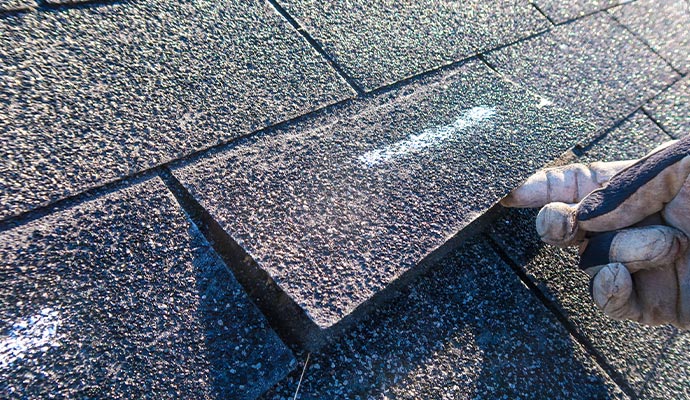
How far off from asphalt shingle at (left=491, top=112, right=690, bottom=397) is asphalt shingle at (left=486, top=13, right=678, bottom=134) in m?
0.68

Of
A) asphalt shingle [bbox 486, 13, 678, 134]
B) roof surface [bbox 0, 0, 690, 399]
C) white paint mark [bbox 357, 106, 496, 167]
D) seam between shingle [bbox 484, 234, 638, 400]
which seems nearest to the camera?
roof surface [bbox 0, 0, 690, 399]

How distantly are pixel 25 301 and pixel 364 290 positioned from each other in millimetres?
717

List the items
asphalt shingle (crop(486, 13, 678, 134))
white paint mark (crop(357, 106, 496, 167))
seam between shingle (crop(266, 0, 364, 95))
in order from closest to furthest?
white paint mark (crop(357, 106, 496, 167)), seam between shingle (crop(266, 0, 364, 95)), asphalt shingle (crop(486, 13, 678, 134))

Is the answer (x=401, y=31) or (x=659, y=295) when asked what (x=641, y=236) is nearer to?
(x=659, y=295)

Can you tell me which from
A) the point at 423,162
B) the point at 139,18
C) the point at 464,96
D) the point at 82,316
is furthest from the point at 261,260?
the point at 464,96

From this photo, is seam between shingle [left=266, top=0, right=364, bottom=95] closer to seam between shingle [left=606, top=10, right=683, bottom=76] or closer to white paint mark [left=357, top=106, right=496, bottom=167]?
white paint mark [left=357, top=106, right=496, bottom=167]

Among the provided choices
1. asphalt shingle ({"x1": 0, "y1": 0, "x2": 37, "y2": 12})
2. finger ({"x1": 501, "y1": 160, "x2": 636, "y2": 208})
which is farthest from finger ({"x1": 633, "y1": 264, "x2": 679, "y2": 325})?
asphalt shingle ({"x1": 0, "y1": 0, "x2": 37, "y2": 12})

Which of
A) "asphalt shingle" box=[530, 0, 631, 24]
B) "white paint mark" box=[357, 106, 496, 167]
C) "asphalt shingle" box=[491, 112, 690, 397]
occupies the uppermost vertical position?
"asphalt shingle" box=[530, 0, 631, 24]

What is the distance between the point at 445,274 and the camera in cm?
147

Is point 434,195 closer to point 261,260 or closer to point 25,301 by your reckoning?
point 261,260

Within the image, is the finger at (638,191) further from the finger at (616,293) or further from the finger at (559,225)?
the finger at (616,293)

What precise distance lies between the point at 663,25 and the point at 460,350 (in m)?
2.47

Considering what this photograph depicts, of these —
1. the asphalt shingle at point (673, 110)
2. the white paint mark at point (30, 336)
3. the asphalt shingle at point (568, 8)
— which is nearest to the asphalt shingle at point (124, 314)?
the white paint mark at point (30, 336)

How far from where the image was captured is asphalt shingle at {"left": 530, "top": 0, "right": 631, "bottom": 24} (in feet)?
8.48
